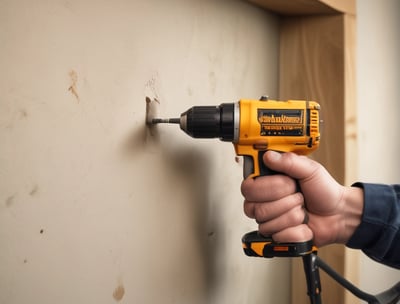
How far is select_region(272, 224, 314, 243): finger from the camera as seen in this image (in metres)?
0.64

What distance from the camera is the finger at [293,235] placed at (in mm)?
636

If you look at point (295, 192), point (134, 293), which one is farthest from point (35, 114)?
point (295, 192)

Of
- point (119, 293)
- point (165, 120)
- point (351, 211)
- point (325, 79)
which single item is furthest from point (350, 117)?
point (119, 293)

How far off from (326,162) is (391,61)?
0.62 m

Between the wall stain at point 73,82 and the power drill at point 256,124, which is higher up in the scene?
the wall stain at point 73,82

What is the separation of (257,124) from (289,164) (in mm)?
Result: 95

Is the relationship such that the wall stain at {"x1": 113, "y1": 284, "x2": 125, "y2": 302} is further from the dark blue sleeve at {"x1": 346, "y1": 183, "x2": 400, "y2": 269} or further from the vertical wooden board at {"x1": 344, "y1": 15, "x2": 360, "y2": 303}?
the vertical wooden board at {"x1": 344, "y1": 15, "x2": 360, "y2": 303}

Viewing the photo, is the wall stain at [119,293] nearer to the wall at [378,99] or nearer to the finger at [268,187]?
the finger at [268,187]

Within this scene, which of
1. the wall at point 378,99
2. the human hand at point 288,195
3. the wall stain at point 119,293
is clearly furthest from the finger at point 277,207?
the wall at point 378,99

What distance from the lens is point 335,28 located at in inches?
35.0

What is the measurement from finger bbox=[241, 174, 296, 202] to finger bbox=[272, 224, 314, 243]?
63 millimetres

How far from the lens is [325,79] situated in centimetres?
91

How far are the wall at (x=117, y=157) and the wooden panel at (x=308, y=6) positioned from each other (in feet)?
0.21

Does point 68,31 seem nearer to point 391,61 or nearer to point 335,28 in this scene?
point 335,28
